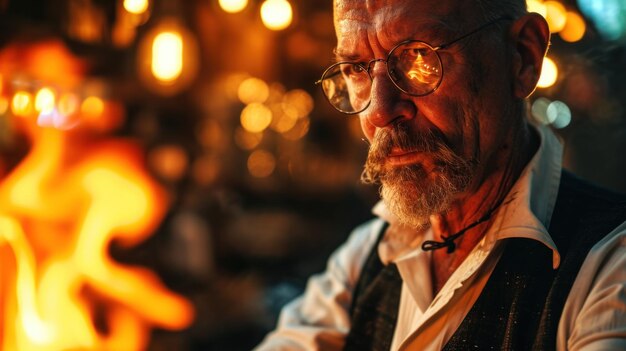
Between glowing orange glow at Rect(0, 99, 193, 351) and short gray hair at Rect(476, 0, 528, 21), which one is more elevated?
short gray hair at Rect(476, 0, 528, 21)

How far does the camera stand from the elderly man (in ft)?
5.83

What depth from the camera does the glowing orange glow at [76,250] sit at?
299cm

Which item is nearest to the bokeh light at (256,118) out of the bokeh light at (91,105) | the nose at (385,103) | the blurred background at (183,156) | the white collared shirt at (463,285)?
the blurred background at (183,156)

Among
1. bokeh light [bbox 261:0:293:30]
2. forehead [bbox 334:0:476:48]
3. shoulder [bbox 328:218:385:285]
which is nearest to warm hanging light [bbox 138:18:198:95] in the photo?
bokeh light [bbox 261:0:293:30]

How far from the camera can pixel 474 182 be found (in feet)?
6.83

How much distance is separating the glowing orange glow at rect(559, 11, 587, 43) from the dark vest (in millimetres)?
1860

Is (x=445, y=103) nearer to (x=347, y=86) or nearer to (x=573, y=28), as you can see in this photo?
(x=347, y=86)

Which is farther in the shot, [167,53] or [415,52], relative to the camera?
[167,53]

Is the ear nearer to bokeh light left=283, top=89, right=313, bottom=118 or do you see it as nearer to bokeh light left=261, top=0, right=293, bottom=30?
bokeh light left=261, top=0, right=293, bottom=30

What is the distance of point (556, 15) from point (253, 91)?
6.02 metres

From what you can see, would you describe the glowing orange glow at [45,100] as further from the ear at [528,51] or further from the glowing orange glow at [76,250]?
the ear at [528,51]

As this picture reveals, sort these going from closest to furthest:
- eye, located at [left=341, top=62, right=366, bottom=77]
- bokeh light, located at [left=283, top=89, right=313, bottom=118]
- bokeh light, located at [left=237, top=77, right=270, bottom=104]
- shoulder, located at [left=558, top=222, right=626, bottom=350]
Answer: shoulder, located at [left=558, top=222, right=626, bottom=350], eye, located at [left=341, top=62, right=366, bottom=77], bokeh light, located at [left=237, top=77, right=270, bottom=104], bokeh light, located at [left=283, top=89, right=313, bottom=118]

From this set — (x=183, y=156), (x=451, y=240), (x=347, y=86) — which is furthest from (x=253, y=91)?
(x=451, y=240)

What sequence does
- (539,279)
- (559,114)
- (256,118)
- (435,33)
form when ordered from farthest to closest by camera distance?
(256,118)
(559,114)
(435,33)
(539,279)
